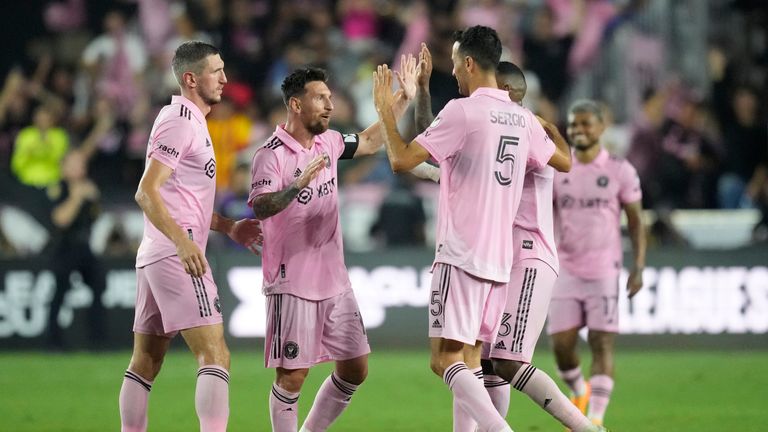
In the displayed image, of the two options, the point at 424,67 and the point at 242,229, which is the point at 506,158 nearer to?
the point at 424,67

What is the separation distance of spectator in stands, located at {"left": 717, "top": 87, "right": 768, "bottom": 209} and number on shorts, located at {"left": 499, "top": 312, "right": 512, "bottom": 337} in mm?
9887

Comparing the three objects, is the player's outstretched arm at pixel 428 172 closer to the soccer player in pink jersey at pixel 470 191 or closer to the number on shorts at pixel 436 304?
the soccer player in pink jersey at pixel 470 191

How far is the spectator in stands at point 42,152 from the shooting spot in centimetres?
1767

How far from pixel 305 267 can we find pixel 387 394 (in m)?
4.51

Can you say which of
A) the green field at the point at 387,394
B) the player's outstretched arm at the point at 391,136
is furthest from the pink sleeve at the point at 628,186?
the player's outstretched arm at the point at 391,136

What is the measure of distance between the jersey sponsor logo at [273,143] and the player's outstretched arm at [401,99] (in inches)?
25.9

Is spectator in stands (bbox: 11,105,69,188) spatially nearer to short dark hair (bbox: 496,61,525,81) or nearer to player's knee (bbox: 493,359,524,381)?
short dark hair (bbox: 496,61,525,81)

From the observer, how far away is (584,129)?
1058 cm

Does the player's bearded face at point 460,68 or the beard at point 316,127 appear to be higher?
the player's bearded face at point 460,68

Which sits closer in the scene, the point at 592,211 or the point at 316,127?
the point at 316,127

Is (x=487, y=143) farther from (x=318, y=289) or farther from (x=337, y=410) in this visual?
(x=337, y=410)

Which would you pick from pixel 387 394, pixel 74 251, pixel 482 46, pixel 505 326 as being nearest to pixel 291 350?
pixel 505 326

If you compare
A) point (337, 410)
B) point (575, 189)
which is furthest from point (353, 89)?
point (337, 410)

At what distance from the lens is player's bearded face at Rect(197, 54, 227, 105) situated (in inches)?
322
